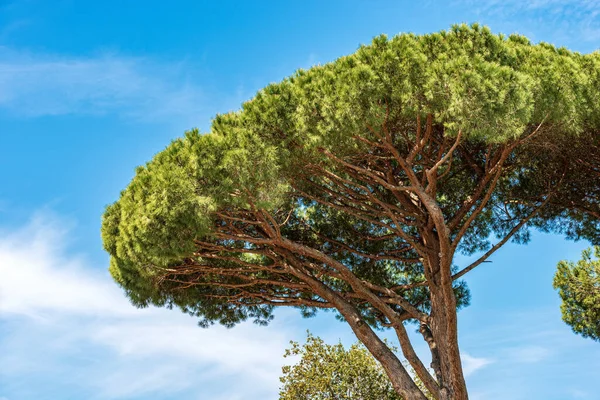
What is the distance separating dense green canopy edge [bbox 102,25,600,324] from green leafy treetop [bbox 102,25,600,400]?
19 mm

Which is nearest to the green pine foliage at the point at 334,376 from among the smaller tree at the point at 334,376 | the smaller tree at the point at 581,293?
the smaller tree at the point at 334,376

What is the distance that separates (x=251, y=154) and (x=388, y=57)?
2.09m

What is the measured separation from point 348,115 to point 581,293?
8.67 metres

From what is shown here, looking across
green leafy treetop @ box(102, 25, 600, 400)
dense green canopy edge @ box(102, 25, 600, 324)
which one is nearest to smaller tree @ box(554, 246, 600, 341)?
green leafy treetop @ box(102, 25, 600, 400)

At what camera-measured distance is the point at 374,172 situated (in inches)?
382

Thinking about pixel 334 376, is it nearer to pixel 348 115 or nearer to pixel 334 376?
pixel 334 376

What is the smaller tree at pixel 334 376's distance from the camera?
519 inches

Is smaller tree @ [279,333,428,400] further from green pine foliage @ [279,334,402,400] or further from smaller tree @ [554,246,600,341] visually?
smaller tree @ [554,246,600,341]

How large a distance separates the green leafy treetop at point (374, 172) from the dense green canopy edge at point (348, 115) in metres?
0.02

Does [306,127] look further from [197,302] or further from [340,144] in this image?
[197,302]

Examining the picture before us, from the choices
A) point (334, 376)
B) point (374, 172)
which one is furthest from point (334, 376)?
point (374, 172)

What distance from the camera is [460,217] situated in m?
10.6

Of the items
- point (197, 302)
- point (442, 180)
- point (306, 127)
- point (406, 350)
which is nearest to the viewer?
point (306, 127)

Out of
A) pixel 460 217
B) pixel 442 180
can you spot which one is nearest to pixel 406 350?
pixel 460 217
